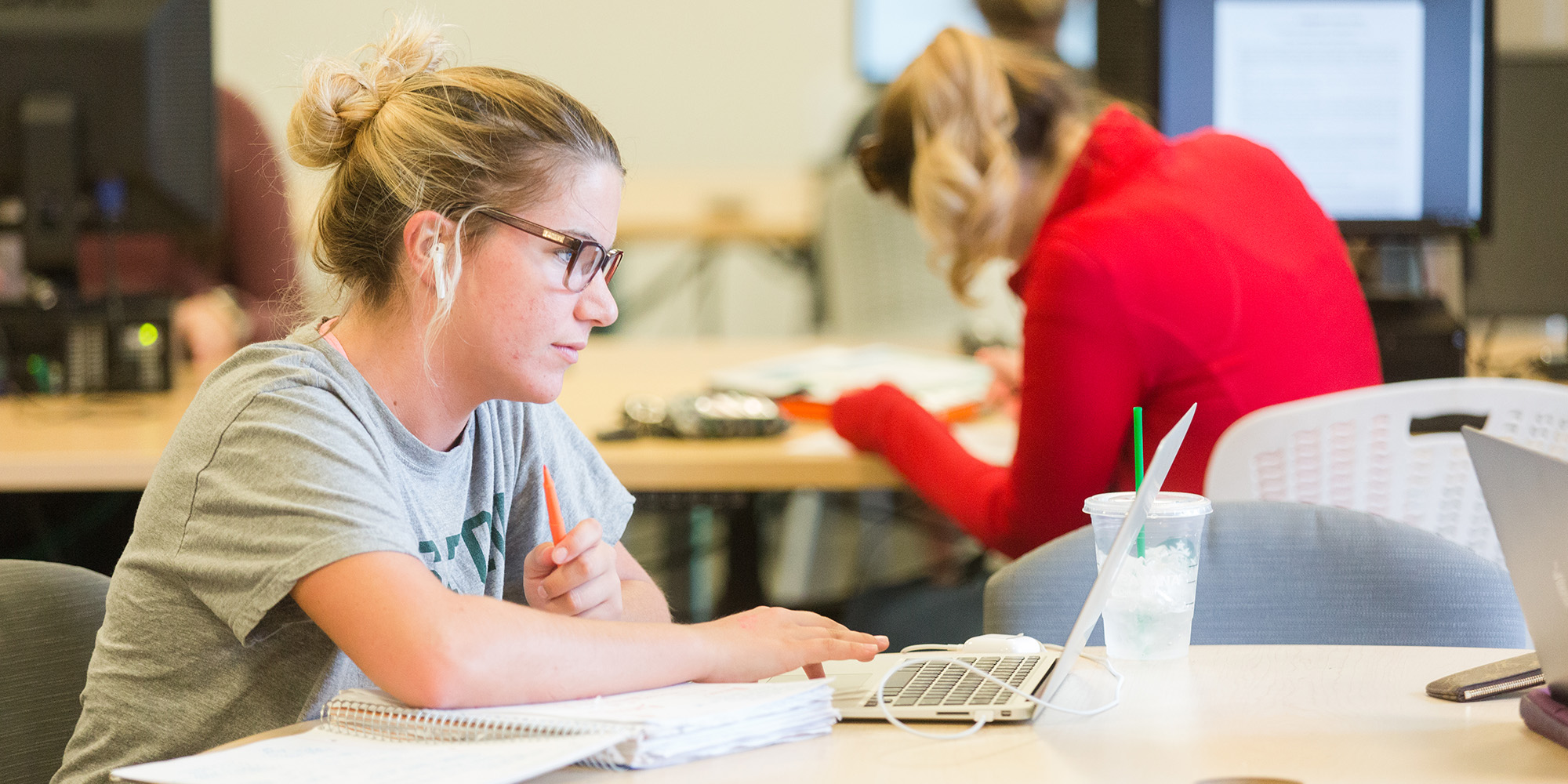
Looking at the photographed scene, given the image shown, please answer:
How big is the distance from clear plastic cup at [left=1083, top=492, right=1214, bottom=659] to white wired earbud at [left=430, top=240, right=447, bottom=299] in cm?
48

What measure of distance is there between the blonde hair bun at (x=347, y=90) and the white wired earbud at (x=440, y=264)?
131 millimetres

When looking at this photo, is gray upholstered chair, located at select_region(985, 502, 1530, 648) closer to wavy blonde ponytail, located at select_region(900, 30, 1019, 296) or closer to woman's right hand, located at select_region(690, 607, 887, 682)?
woman's right hand, located at select_region(690, 607, 887, 682)

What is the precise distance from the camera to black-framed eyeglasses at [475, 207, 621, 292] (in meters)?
0.96

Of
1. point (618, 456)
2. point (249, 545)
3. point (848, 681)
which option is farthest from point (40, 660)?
point (618, 456)

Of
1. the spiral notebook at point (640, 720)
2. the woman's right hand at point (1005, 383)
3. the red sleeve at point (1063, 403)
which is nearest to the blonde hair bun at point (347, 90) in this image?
the spiral notebook at point (640, 720)

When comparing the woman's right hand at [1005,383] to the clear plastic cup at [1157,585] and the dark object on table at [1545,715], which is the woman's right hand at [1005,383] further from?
the dark object on table at [1545,715]

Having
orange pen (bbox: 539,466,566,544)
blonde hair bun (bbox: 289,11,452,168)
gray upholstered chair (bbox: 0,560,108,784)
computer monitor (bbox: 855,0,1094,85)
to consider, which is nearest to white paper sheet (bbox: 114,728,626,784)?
orange pen (bbox: 539,466,566,544)

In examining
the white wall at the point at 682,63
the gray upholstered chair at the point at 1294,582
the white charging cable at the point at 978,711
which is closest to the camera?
the white charging cable at the point at 978,711

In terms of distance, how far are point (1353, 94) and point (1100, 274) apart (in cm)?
87

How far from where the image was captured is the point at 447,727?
753 mm

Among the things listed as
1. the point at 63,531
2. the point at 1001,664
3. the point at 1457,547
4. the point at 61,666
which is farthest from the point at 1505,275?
the point at 63,531

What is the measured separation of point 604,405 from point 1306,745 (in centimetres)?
137

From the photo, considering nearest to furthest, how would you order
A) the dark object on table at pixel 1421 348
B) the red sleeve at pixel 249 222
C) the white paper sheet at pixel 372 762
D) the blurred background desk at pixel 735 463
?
the white paper sheet at pixel 372 762 → the blurred background desk at pixel 735 463 → the dark object on table at pixel 1421 348 → the red sleeve at pixel 249 222

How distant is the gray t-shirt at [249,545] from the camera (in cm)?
83
